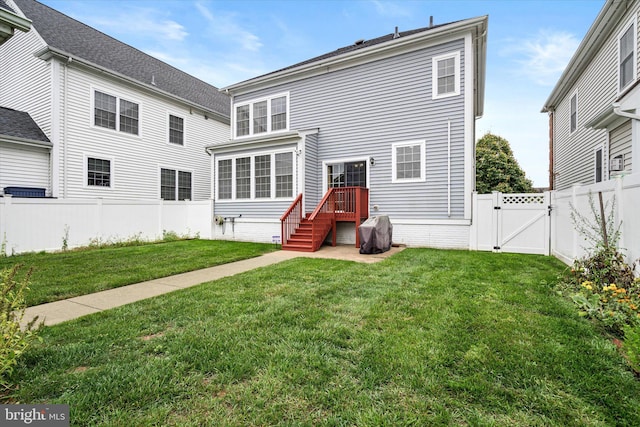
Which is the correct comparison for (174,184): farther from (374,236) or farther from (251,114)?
(374,236)

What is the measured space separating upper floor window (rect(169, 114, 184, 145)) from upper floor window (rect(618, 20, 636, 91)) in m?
16.6

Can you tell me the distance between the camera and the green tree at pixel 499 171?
806 inches

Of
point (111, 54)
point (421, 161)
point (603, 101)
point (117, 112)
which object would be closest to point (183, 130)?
point (117, 112)

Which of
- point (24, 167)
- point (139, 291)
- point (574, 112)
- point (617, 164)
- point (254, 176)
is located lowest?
point (139, 291)

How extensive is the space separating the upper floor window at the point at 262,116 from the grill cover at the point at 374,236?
19.2 feet

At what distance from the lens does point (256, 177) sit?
11.3 meters

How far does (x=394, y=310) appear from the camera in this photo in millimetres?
3582

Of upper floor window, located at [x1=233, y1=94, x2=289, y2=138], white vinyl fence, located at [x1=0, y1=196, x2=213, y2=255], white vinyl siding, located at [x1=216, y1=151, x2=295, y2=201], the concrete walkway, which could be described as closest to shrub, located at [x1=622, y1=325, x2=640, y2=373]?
the concrete walkway

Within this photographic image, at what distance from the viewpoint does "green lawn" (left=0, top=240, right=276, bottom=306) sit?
15.6 ft

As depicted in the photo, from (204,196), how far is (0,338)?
588 inches

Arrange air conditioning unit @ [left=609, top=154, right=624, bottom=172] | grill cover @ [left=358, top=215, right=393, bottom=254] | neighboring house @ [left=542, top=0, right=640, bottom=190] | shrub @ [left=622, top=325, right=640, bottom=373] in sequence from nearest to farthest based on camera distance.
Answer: shrub @ [left=622, top=325, right=640, bottom=373] → neighboring house @ [left=542, top=0, right=640, bottom=190] → air conditioning unit @ [left=609, top=154, right=624, bottom=172] → grill cover @ [left=358, top=215, right=393, bottom=254]

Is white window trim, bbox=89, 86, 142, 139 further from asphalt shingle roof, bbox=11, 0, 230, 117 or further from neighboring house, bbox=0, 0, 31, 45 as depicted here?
neighboring house, bbox=0, 0, 31, 45

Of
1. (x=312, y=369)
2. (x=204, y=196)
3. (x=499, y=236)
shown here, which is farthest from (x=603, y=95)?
(x=204, y=196)

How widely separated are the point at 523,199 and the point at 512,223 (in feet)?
2.29
